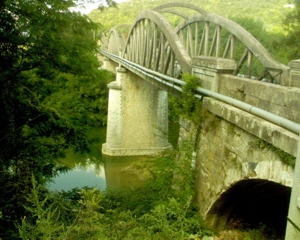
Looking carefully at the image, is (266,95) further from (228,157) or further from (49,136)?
(49,136)

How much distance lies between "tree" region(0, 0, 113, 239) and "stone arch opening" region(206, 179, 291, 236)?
306 cm

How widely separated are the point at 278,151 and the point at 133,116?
17.0 meters

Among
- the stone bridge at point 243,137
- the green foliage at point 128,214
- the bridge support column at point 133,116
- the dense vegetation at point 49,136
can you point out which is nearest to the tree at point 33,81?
the dense vegetation at point 49,136

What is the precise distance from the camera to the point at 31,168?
6.09 metres

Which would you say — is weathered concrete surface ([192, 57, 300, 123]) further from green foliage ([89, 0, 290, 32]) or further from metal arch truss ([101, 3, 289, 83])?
green foliage ([89, 0, 290, 32])

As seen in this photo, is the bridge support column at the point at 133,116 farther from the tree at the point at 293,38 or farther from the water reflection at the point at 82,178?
the tree at the point at 293,38

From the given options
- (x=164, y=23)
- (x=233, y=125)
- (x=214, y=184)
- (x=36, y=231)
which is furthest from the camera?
(x=164, y=23)

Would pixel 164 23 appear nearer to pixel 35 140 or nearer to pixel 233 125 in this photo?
pixel 35 140

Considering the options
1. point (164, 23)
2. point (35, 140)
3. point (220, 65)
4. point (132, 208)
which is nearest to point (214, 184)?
point (220, 65)

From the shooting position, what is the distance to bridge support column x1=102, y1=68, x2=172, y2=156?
20375 mm

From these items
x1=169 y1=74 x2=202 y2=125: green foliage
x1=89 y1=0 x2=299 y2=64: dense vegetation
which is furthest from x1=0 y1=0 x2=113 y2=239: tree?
x1=89 y1=0 x2=299 y2=64: dense vegetation

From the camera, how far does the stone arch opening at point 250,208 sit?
5.52 meters

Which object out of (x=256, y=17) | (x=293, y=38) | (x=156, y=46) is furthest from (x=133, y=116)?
(x=256, y=17)

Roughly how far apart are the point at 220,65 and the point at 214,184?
6.40 feet
